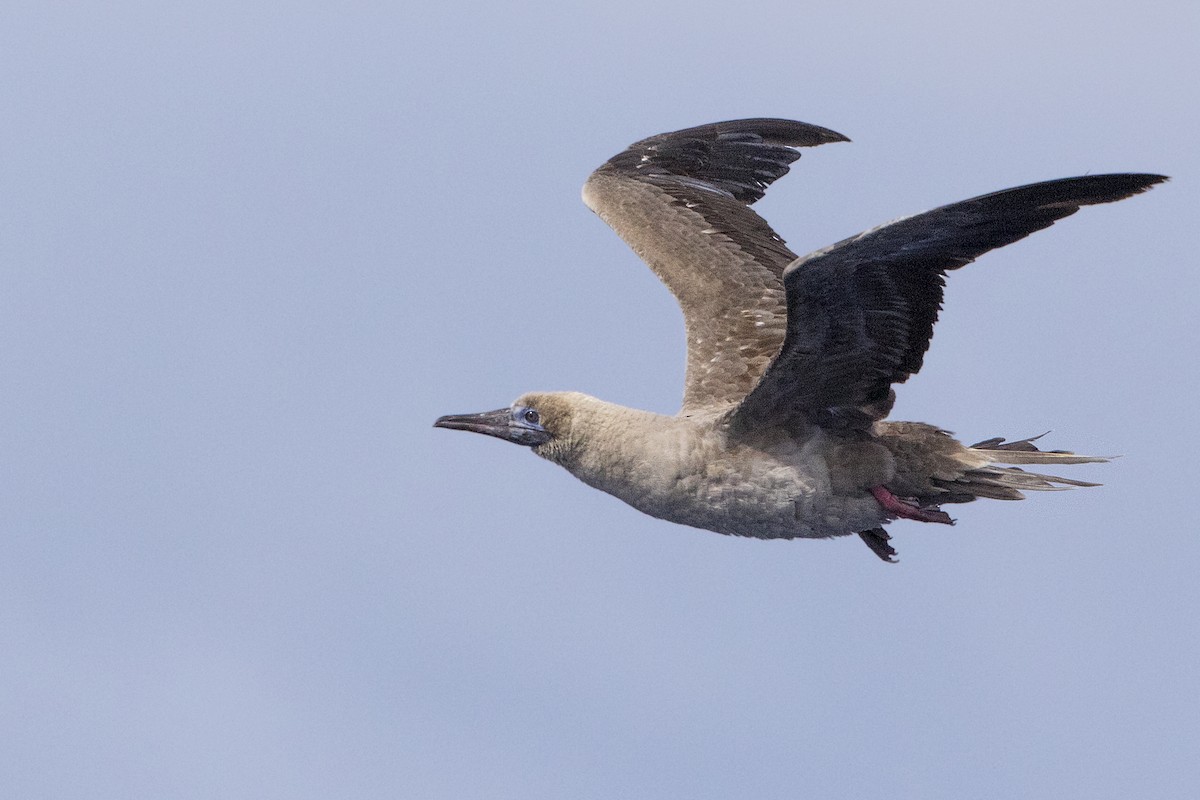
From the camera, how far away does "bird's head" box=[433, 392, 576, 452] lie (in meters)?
10.9

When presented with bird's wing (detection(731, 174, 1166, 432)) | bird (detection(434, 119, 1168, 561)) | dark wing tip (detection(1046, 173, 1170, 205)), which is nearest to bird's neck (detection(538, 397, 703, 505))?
bird (detection(434, 119, 1168, 561))

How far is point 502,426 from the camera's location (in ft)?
36.1

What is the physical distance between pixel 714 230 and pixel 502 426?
2.82 m

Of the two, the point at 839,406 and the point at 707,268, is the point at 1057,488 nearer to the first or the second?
the point at 839,406

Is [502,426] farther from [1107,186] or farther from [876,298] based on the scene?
[1107,186]

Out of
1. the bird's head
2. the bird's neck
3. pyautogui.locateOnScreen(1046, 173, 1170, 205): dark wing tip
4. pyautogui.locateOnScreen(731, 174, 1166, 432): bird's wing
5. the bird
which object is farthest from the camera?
the bird's head

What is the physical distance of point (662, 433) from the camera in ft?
34.8

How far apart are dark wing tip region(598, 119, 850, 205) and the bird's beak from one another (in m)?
3.28

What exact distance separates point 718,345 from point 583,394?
147 centimetres

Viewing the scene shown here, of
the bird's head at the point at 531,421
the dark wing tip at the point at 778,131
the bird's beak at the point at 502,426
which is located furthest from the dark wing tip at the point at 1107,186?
the dark wing tip at the point at 778,131

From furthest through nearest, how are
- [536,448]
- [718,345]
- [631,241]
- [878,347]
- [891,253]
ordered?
1. [631,241]
2. [718,345]
3. [536,448]
4. [878,347]
5. [891,253]

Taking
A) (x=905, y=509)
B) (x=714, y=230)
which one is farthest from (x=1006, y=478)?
(x=714, y=230)

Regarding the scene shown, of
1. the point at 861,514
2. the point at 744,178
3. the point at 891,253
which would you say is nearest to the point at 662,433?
the point at 861,514

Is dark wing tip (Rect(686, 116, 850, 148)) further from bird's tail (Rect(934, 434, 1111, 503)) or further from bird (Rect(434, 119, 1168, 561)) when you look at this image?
bird's tail (Rect(934, 434, 1111, 503))
